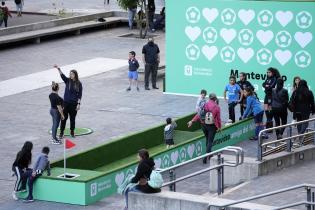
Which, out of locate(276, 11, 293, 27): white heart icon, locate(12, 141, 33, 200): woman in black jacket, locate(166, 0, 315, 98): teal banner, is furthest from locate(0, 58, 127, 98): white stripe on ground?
locate(12, 141, 33, 200): woman in black jacket

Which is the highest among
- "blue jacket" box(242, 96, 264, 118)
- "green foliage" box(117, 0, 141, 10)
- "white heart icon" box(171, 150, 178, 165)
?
"green foliage" box(117, 0, 141, 10)

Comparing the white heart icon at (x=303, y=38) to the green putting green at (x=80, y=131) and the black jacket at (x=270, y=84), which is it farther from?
the green putting green at (x=80, y=131)

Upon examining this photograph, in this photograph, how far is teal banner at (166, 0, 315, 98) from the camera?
28.7 meters

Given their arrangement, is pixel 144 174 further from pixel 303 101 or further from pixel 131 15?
pixel 131 15

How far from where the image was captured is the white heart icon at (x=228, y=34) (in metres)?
29.6

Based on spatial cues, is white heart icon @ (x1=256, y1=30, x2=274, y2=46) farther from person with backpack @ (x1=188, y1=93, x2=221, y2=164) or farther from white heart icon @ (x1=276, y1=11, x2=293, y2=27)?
person with backpack @ (x1=188, y1=93, x2=221, y2=164)

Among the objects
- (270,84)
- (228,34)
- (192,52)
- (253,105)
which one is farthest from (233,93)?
(192,52)

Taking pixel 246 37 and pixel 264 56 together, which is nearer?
pixel 264 56

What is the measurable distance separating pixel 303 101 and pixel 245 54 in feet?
22.3

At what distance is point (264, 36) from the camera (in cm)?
2911

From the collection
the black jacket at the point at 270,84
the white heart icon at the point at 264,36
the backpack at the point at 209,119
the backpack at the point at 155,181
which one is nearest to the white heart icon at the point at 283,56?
the white heart icon at the point at 264,36

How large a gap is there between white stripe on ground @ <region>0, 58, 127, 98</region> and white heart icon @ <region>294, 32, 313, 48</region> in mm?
8559

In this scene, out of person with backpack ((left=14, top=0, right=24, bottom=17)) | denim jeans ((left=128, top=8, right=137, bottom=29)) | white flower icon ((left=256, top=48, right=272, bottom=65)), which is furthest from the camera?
person with backpack ((left=14, top=0, right=24, bottom=17))

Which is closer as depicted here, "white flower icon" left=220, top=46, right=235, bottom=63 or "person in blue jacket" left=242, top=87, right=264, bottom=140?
"person in blue jacket" left=242, top=87, right=264, bottom=140
